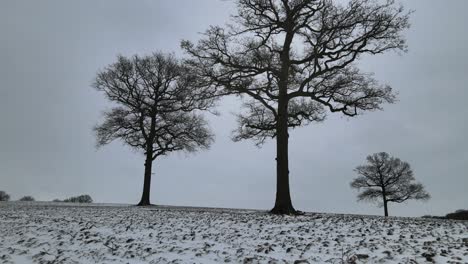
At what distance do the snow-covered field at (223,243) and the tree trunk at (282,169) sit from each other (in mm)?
6272

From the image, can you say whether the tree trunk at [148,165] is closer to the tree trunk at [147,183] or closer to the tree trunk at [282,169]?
the tree trunk at [147,183]

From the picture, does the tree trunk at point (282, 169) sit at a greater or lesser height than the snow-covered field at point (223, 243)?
greater

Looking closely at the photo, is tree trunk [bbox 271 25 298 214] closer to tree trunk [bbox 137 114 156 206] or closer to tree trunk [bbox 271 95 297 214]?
tree trunk [bbox 271 95 297 214]

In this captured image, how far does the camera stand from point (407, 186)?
4675 cm

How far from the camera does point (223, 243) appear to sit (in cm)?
938

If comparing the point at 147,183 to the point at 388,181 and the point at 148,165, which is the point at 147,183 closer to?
the point at 148,165

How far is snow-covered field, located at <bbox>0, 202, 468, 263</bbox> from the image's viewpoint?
8.00m

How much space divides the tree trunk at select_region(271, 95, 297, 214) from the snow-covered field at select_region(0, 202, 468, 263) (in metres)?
6.27

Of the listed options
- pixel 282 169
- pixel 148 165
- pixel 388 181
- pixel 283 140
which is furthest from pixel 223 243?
pixel 388 181

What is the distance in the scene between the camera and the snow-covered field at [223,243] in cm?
800

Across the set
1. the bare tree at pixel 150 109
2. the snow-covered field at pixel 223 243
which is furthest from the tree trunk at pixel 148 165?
the snow-covered field at pixel 223 243

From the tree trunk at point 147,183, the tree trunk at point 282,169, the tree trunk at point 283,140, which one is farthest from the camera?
the tree trunk at point 147,183

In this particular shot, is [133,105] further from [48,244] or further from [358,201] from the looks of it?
[358,201]

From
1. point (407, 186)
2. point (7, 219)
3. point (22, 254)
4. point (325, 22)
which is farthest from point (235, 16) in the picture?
point (407, 186)
